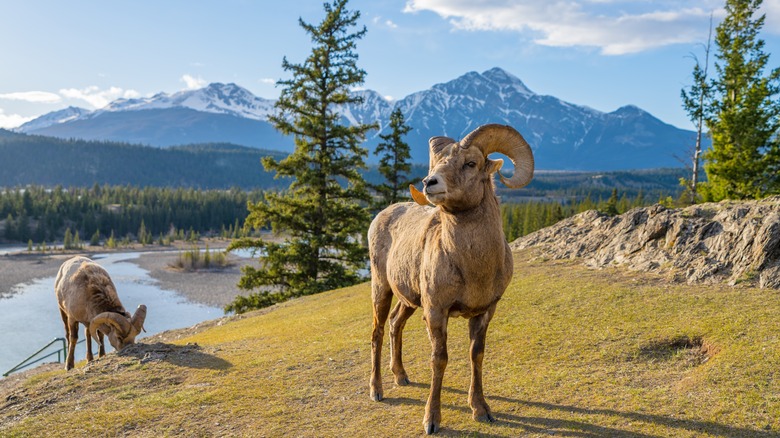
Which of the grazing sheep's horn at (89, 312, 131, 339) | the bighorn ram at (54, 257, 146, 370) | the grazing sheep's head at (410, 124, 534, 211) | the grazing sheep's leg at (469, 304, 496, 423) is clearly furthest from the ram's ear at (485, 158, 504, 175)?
the grazing sheep's horn at (89, 312, 131, 339)

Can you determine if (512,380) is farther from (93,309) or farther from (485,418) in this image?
(93,309)

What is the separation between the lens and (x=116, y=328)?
12.9 m

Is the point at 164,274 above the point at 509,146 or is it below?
below

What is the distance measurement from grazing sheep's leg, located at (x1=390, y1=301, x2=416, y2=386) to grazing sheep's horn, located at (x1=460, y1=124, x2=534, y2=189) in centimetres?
291

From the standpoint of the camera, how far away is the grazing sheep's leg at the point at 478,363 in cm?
686

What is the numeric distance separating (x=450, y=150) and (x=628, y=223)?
11.6m

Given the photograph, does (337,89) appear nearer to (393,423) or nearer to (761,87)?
(761,87)

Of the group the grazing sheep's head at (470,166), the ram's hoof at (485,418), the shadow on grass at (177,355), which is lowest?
the shadow on grass at (177,355)

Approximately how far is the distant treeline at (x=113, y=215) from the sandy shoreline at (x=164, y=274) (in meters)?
18.9

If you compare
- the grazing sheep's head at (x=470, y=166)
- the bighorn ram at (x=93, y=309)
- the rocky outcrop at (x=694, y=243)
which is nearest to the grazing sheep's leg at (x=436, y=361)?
the grazing sheep's head at (x=470, y=166)

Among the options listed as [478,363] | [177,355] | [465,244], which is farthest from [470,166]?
[177,355]

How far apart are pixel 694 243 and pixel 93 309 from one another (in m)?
15.4

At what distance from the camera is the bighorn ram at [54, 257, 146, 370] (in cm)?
1295

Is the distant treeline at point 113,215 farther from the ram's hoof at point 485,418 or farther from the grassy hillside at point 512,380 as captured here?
the ram's hoof at point 485,418
